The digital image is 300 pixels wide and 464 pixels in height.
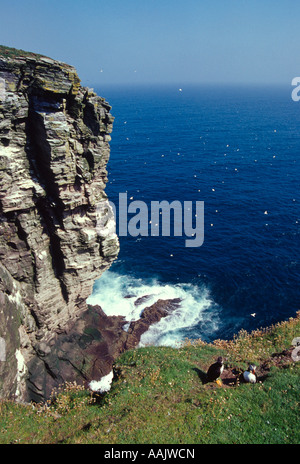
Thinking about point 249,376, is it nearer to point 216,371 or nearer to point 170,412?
point 216,371

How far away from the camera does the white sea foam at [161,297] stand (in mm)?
42250

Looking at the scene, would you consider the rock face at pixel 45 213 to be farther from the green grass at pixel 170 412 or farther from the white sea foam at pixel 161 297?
the white sea foam at pixel 161 297

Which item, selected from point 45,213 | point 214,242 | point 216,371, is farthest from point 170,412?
point 214,242

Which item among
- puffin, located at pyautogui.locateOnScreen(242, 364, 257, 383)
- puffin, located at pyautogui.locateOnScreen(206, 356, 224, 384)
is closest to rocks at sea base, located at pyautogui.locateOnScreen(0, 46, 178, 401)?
puffin, located at pyautogui.locateOnScreen(206, 356, 224, 384)

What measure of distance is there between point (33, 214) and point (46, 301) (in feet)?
31.8

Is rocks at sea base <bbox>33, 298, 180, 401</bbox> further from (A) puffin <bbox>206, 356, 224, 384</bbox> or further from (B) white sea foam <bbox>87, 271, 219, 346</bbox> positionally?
(A) puffin <bbox>206, 356, 224, 384</bbox>

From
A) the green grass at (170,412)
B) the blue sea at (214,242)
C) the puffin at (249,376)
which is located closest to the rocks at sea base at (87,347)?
the blue sea at (214,242)

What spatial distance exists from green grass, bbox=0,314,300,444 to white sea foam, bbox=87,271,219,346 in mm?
17916

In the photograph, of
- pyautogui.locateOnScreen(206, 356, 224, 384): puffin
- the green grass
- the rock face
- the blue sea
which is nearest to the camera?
the green grass

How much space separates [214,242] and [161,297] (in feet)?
58.0

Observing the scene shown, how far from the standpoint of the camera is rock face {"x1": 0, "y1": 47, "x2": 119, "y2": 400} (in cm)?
2564

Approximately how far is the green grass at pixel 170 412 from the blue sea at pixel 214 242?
60.2 feet

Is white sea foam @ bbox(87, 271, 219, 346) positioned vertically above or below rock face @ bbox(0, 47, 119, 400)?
below

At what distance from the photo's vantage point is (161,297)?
47.5m
